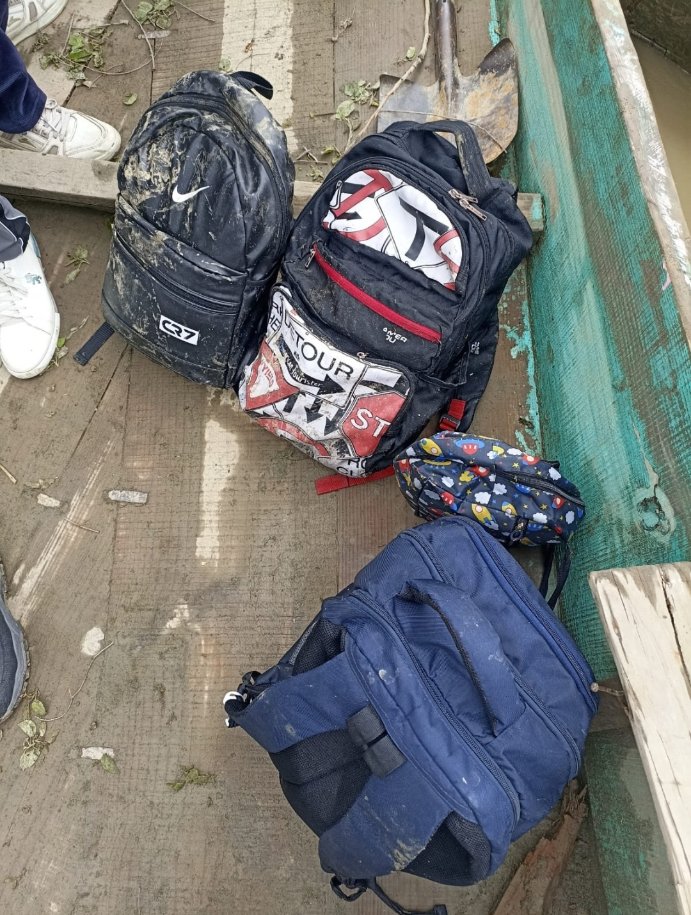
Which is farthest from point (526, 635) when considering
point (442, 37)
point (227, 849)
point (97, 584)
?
point (442, 37)

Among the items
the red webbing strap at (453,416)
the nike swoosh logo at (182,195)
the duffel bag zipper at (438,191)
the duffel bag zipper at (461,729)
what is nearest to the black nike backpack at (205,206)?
the nike swoosh logo at (182,195)

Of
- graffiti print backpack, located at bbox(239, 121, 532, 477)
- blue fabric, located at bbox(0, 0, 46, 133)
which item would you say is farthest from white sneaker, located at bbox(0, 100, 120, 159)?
graffiti print backpack, located at bbox(239, 121, 532, 477)

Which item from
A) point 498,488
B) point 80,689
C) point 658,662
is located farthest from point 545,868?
point 80,689

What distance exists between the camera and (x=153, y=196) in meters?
1.40

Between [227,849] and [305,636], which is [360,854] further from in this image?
[227,849]

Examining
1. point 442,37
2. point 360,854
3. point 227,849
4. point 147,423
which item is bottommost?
point 227,849

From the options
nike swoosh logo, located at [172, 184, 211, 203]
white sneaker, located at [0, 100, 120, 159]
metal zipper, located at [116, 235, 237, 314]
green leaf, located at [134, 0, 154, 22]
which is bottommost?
white sneaker, located at [0, 100, 120, 159]

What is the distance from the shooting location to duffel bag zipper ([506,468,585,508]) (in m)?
1.34

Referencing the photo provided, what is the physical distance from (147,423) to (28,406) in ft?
1.16

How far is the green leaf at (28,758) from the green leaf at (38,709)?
8cm

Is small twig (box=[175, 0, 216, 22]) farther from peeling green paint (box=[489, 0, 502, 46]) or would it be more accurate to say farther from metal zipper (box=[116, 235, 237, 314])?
metal zipper (box=[116, 235, 237, 314])

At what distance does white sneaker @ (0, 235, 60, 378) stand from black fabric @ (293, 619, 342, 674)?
1.15 meters

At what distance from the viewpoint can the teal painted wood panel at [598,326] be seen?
1.15m

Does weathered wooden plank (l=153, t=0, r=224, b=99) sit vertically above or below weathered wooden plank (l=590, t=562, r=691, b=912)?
below
